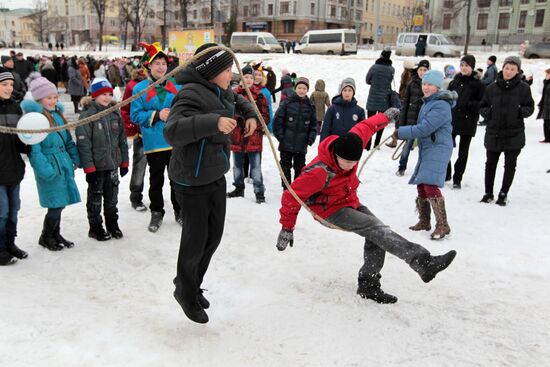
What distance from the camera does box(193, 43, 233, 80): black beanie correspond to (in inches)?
126

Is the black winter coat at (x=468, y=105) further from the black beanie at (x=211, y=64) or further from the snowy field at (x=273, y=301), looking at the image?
the black beanie at (x=211, y=64)

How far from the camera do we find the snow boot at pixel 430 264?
348 centimetres

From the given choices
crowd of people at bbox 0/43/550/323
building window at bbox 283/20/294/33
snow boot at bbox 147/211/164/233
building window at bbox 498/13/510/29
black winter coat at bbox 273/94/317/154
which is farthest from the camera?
building window at bbox 283/20/294/33

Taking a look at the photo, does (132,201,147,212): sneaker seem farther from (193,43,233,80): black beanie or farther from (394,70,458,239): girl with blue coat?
(394,70,458,239): girl with blue coat

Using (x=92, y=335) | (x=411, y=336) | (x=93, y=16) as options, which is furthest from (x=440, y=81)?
(x=93, y=16)

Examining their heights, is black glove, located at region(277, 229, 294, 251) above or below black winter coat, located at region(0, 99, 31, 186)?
below

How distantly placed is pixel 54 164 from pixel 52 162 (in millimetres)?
28

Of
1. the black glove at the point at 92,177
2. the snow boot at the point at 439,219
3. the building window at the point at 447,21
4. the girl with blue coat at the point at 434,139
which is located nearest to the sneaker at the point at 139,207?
the black glove at the point at 92,177

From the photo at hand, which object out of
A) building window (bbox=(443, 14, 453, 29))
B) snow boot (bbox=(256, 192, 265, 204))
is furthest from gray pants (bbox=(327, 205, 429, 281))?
building window (bbox=(443, 14, 453, 29))

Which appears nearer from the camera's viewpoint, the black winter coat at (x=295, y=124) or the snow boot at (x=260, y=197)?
the snow boot at (x=260, y=197)

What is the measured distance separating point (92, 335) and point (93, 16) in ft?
334

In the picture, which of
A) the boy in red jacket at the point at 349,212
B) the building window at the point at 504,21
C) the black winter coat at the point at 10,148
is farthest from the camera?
the building window at the point at 504,21

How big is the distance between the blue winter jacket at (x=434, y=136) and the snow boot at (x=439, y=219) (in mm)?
239

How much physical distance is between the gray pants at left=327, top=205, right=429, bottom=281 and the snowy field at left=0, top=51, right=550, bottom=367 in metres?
0.39
